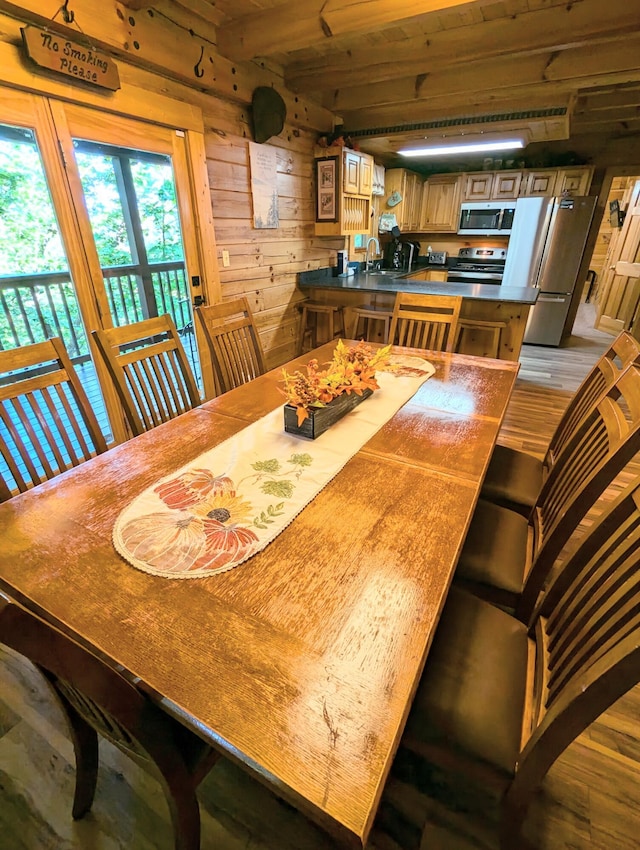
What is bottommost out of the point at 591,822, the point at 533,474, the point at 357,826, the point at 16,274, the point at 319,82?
the point at 591,822

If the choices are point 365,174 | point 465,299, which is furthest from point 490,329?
point 365,174

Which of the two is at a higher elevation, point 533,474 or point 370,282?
point 370,282

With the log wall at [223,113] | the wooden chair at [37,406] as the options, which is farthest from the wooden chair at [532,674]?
the log wall at [223,113]

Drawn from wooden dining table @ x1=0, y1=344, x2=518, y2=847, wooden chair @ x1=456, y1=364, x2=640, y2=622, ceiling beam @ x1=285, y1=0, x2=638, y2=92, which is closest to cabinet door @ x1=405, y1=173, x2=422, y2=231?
ceiling beam @ x1=285, y1=0, x2=638, y2=92

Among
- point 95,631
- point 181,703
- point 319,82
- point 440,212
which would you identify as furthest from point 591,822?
point 440,212

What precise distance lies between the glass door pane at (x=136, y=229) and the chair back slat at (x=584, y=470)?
247 cm

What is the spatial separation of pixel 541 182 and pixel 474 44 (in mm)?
3177

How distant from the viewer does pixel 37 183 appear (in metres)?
1.96

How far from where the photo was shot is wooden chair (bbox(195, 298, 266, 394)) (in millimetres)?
1991

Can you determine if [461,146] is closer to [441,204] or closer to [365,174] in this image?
[365,174]

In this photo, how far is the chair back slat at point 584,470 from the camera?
101 centimetres

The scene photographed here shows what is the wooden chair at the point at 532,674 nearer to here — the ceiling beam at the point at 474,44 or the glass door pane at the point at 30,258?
the glass door pane at the point at 30,258

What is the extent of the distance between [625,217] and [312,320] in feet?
16.2

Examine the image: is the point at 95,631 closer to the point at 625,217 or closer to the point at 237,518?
the point at 237,518
